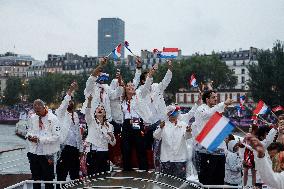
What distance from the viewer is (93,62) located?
16562cm

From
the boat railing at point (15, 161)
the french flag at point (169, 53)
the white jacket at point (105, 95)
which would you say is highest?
the french flag at point (169, 53)

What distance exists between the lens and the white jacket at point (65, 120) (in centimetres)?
1064

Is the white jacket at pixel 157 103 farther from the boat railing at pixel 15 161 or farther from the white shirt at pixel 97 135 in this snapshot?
the boat railing at pixel 15 161

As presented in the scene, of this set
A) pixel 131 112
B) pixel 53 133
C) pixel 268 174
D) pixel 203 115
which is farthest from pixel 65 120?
pixel 268 174

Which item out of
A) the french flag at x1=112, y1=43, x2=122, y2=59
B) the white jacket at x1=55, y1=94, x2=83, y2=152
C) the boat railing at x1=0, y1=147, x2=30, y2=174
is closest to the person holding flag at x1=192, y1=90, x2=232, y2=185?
the white jacket at x1=55, y1=94, x2=83, y2=152

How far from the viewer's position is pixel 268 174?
18.8 ft

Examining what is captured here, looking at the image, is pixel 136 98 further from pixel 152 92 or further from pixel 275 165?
pixel 275 165

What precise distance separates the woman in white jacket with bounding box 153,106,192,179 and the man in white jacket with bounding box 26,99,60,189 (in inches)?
82.0

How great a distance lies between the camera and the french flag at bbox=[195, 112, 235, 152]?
640 cm

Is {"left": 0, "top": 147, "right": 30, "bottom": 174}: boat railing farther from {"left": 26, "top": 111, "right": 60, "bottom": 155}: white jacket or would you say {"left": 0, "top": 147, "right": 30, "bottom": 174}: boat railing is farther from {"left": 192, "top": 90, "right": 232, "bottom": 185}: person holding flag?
{"left": 192, "top": 90, "right": 232, "bottom": 185}: person holding flag

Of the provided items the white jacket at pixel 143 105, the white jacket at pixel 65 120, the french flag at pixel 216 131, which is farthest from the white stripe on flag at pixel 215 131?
the white jacket at pixel 65 120

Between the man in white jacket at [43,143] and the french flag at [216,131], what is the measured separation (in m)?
4.47

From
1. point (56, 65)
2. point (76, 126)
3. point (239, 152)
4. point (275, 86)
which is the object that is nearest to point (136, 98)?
point (76, 126)

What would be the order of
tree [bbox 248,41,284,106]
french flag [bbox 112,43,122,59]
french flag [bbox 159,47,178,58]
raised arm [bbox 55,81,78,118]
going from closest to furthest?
raised arm [bbox 55,81,78,118] → french flag [bbox 159,47,178,58] → french flag [bbox 112,43,122,59] → tree [bbox 248,41,284,106]
